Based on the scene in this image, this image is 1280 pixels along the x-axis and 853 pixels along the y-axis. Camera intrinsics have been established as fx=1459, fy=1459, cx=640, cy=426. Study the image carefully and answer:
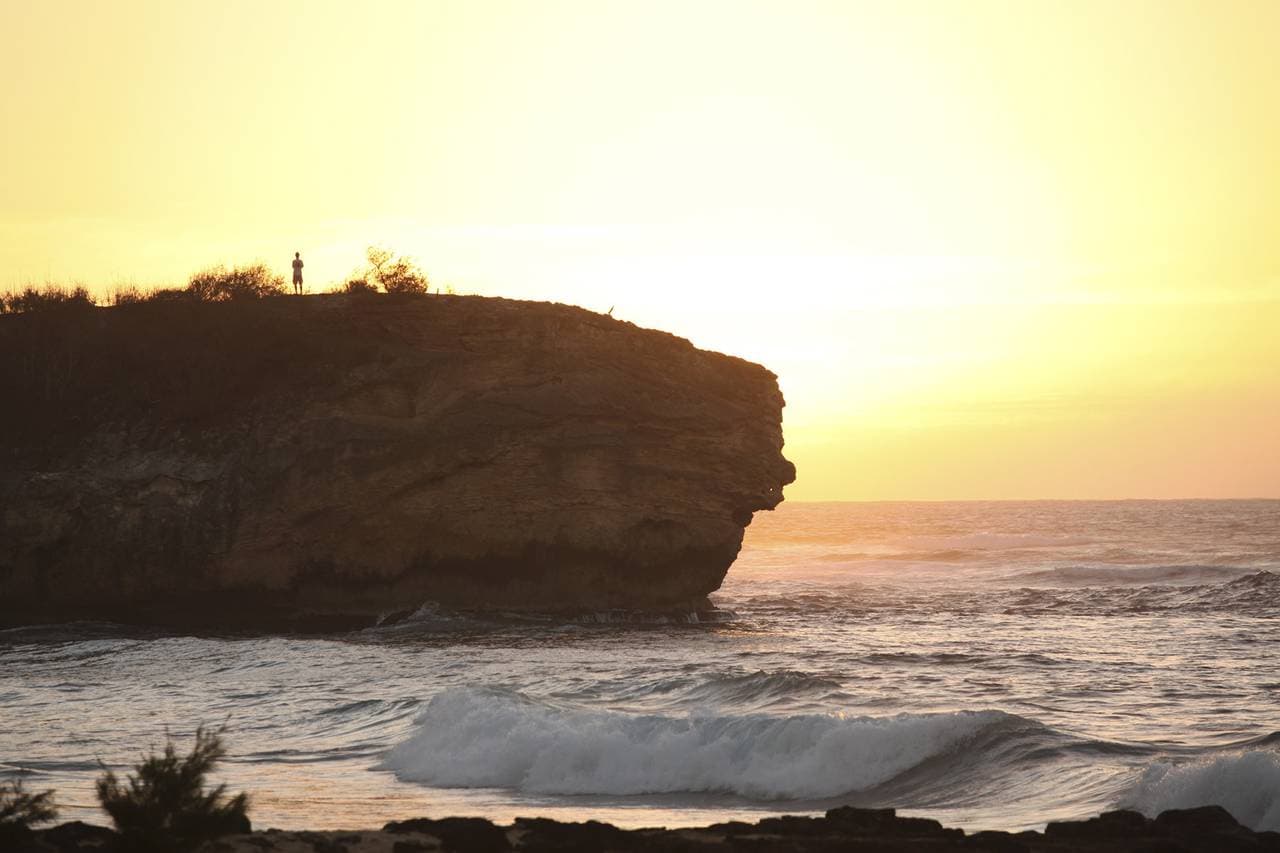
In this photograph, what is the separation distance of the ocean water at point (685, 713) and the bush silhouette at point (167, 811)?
304 centimetres

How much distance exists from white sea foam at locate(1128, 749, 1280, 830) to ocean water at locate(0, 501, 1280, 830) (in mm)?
25

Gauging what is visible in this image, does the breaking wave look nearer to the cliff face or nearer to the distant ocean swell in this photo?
the cliff face

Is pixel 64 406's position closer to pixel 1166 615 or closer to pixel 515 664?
pixel 515 664

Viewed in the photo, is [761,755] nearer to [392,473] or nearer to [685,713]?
[685,713]

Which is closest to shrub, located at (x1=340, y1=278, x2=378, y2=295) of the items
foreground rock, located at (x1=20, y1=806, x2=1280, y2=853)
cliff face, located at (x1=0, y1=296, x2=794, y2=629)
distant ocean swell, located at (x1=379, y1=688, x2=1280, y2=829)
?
cliff face, located at (x1=0, y1=296, x2=794, y2=629)

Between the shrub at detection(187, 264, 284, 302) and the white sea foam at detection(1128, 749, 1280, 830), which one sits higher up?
the shrub at detection(187, 264, 284, 302)

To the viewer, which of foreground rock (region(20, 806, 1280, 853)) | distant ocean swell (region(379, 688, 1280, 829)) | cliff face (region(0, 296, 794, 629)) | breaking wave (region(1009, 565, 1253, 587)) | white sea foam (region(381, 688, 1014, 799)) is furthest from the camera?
breaking wave (region(1009, 565, 1253, 587))

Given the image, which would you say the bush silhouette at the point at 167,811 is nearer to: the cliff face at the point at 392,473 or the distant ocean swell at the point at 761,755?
the distant ocean swell at the point at 761,755

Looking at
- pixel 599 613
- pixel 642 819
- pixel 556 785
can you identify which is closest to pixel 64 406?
pixel 599 613

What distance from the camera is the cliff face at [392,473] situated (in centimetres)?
3247

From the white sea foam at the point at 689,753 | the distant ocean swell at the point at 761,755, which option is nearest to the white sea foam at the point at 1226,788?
the distant ocean swell at the point at 761,755

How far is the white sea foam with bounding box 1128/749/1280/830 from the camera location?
12578 mm

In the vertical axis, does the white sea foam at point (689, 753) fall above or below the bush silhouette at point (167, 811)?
below

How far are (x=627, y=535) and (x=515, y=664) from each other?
943 centimetres
